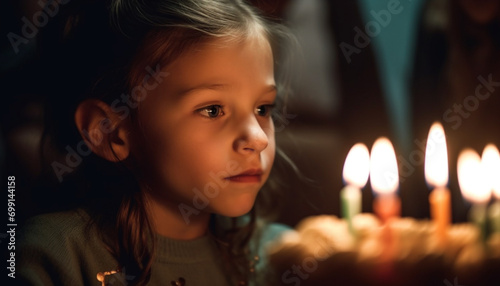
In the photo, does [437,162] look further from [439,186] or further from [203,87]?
[203,87]

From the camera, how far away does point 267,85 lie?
0.85 metres

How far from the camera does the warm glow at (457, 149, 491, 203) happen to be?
81cm

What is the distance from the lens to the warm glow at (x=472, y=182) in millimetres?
809

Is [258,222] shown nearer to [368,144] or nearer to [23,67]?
[368,144]

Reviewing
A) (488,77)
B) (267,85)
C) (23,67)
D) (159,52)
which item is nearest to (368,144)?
(488,77)

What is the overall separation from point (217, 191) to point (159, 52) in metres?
0.23
